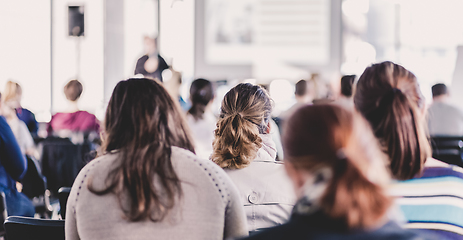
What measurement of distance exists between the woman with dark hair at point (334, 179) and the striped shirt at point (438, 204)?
2.00ft

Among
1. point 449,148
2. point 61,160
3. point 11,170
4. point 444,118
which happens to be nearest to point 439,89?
point 444,118

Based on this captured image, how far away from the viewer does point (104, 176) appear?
120 cm

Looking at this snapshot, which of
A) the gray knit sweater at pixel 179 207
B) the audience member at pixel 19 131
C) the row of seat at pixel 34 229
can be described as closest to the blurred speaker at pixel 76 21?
the audience member at pixel 19 131

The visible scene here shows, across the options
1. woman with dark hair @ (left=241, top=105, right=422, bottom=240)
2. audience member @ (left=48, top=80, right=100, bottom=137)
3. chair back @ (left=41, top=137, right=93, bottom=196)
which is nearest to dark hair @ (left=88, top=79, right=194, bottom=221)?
woman with dark hair @ (left=241, top=105, right=422, bottom=240)

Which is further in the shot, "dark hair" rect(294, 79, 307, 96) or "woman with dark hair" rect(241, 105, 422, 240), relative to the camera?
"dark hair" rect(294, 79, 307, 96)

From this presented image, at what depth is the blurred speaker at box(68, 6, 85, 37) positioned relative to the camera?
7074mm

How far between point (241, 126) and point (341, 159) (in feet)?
3.46

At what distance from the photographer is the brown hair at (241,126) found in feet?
5.60

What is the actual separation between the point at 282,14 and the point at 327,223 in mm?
6638

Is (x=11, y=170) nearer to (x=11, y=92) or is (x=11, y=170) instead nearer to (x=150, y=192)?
(x=150, y=192)

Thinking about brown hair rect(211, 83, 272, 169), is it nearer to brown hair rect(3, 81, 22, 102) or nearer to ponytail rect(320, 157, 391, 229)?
ponytail rect(320, 157, 391, 229)

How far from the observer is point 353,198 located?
0.71 meters

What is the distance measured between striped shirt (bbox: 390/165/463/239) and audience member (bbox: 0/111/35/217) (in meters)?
2.14

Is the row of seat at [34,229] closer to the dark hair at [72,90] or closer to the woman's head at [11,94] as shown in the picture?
the dark hair at [72,90]
